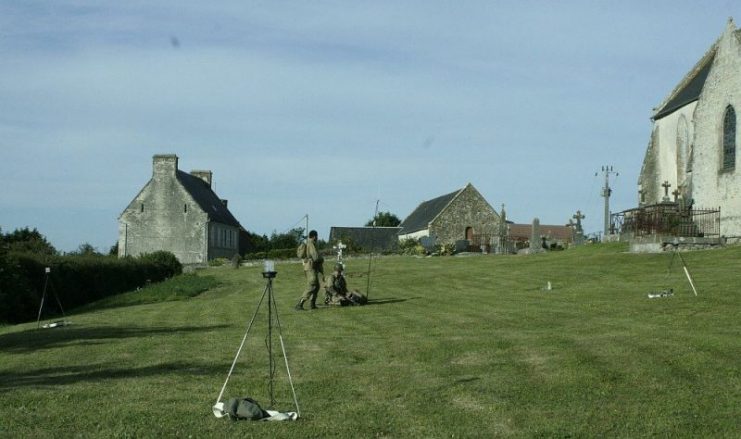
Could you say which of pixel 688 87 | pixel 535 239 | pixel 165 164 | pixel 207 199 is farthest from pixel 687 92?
pixel 207 199

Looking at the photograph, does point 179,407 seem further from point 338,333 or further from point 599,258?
point 599,258

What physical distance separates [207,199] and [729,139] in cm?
4666

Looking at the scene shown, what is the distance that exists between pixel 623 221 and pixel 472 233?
30.8 m

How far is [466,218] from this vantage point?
73.8 meters

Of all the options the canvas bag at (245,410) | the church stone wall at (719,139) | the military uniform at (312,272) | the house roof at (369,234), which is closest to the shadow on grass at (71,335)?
the military uniform at (312,272)

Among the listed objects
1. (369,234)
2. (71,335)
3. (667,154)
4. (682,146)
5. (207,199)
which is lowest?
(71,335)

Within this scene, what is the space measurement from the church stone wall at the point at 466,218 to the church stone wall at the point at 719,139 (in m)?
34.5

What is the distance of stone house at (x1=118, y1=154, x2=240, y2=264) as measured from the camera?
223ft

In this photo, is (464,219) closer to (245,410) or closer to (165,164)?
(165,164)

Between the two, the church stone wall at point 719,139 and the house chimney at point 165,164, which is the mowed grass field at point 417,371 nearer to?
the church stone wall at point 719,139

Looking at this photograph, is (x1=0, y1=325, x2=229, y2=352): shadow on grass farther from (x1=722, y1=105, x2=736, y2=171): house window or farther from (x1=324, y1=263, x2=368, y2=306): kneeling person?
(x1=722, y1=105, x2=736, y2=171): house window

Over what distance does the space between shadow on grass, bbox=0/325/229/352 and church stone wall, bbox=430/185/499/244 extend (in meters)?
55.6

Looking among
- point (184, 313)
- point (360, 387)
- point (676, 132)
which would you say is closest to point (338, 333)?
point (360, 387)

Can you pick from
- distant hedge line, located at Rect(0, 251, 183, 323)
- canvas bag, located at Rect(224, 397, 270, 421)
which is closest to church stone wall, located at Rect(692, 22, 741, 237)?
distant hedge line, located at Rect(0, 251, 183, 323)
